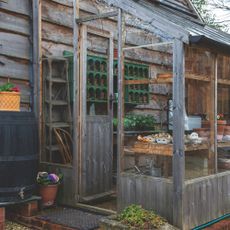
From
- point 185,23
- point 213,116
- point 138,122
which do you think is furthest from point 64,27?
point 213,116

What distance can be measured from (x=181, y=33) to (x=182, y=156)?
131 cm

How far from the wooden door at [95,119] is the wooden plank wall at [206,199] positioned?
1.64 metres

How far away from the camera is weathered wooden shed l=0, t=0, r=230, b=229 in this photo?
436 centimetres

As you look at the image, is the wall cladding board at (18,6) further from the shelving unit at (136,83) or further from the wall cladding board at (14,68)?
the shelving unit at (136,83)

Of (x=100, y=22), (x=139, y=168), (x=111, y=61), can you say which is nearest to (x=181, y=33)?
(x=139, y=168)

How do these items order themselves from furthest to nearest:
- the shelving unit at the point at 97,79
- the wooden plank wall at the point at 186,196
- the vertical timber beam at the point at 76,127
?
the shelving unit at the point at 97,79
the vertical timber beam at the point at 76,127
the wooden plank wall at the point at 186,196

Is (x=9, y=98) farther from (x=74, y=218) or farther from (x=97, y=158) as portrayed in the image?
(x=74, y=218)

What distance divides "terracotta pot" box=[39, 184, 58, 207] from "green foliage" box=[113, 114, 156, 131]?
139 centimetres

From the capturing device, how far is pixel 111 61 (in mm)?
6051

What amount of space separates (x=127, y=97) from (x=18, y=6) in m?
2.23

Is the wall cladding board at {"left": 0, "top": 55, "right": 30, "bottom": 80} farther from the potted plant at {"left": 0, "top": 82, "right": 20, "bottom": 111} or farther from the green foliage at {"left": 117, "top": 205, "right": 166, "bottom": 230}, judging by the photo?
the green foliage at {"left": 117, "top": 205, "right": 166, "bottom": 230}

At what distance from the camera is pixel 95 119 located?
5758 millimetres

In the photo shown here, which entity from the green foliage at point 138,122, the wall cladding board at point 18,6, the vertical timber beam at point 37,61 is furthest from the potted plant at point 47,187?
the wall cladding board at point 18,6

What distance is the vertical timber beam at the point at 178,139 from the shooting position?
4.21 meters
